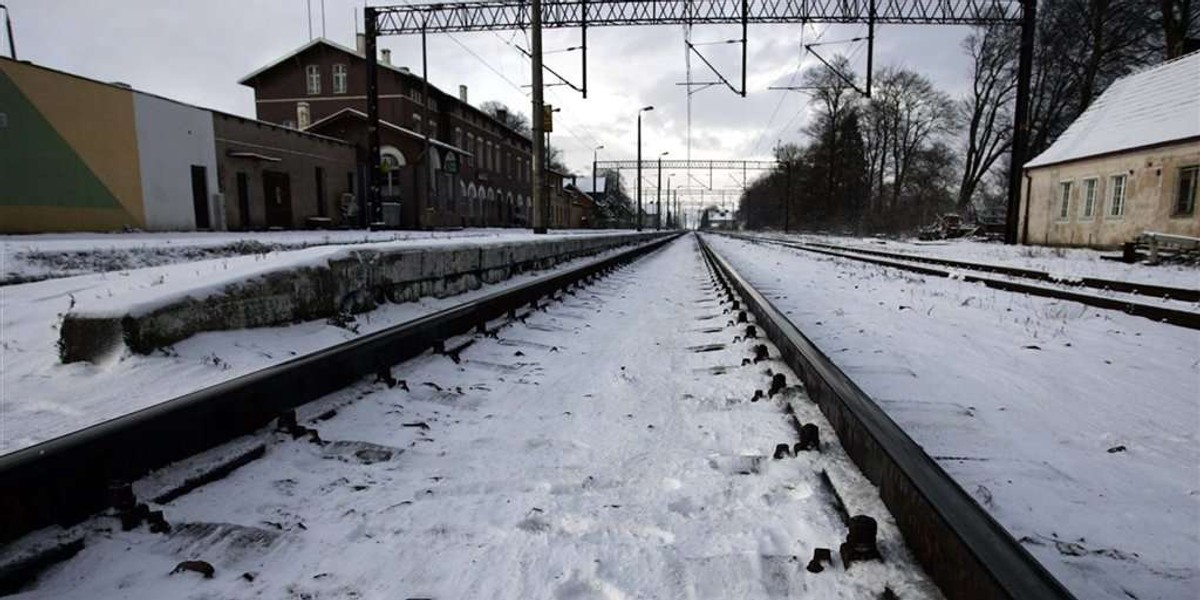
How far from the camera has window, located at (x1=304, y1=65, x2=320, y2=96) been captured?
132 ft

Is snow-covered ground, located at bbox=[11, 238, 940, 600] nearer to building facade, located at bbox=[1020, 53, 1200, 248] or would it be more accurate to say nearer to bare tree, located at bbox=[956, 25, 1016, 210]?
building facade, located at bbox=[1020, 53, 1200, 248]

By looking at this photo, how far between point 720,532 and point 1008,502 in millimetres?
1058

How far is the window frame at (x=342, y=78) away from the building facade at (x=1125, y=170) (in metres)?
38.2

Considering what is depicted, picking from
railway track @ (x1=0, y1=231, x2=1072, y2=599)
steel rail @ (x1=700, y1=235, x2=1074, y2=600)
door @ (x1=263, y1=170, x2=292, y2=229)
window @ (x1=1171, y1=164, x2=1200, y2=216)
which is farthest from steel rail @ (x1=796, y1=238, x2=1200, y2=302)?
door @ (x1=263, y1=170, x2=292, y2=229)

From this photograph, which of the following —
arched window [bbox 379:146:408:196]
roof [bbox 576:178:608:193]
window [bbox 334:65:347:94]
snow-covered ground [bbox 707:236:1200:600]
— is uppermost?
window [bbox 334:65:347:94]

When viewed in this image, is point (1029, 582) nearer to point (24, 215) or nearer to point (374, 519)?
point (374, 519)

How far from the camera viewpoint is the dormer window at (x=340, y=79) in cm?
3972

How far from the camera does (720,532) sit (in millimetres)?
1926

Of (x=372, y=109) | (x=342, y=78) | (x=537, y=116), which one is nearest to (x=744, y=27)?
(x=537, y=116)

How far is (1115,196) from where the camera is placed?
21.7 metres

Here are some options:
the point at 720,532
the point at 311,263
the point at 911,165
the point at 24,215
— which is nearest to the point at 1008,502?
the point at 720,532

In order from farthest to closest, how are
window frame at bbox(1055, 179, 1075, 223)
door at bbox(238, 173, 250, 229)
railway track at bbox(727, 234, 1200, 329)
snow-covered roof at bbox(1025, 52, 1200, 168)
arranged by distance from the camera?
door at bbox(238, 173, 250, 229)
window frame at bbox(1055, 179, 1075, 223)
snow-covered roof at bbox(1025, 52, 1200, 168)
railway track at bbox(727, 234, 1200, 329)

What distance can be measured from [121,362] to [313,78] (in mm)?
42862

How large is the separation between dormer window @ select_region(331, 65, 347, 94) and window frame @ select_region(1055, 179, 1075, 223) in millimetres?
39116
